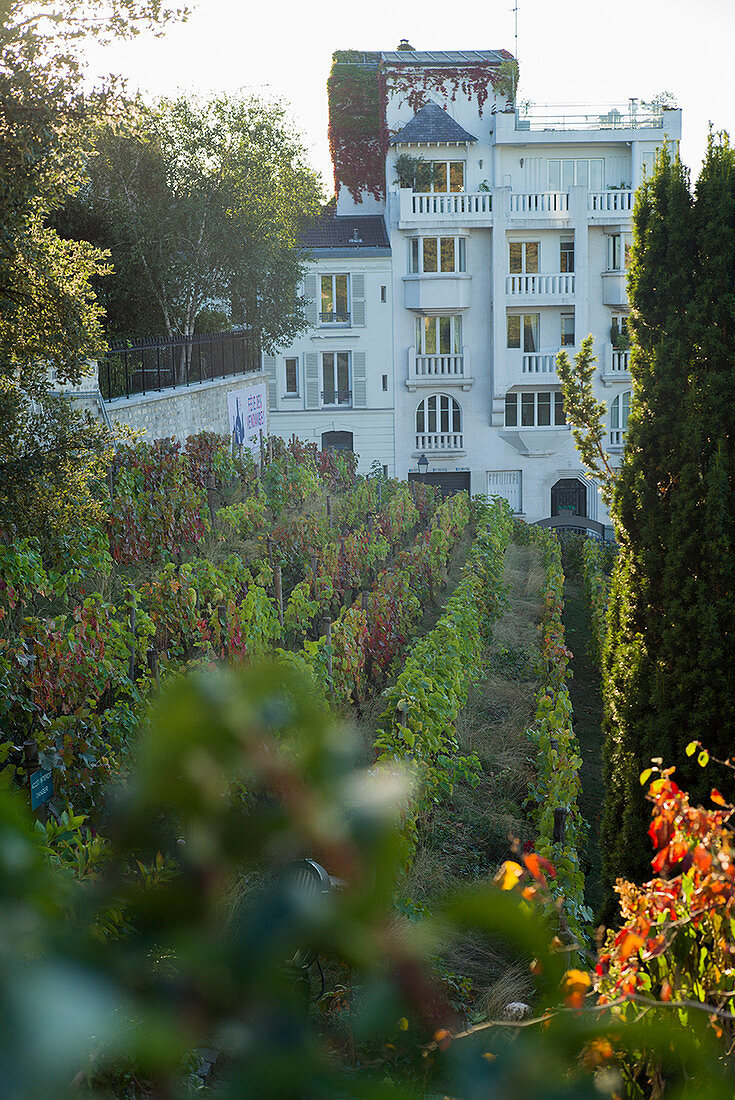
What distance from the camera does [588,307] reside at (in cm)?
3397

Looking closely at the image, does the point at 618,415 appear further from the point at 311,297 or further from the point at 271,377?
the point at 271,377

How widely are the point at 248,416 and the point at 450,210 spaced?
1188 centimetres

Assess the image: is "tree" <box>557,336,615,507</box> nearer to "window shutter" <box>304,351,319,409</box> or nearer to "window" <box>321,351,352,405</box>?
"window shutter" <box>304,351,319,409</box>

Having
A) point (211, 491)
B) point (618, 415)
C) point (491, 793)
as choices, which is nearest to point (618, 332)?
point (618, 415)

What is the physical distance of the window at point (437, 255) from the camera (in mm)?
33875

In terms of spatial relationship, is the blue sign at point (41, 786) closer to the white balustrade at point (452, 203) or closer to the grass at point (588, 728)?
the grass at point (588, 728)

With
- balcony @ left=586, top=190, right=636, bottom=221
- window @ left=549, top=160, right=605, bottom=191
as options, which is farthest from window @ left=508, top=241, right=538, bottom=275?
window @ left=549, top=160, right=605, bottom=191

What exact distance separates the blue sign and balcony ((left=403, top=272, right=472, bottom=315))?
98.2 feet

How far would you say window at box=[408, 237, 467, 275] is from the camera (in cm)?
3388

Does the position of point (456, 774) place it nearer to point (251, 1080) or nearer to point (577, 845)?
point (577, 845)

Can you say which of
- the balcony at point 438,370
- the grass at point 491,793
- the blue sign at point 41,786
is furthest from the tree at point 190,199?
the blue sign at point 41,786

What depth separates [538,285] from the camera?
33.6 m

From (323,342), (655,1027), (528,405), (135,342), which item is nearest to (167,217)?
(135,342)

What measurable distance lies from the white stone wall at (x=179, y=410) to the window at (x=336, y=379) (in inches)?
322
